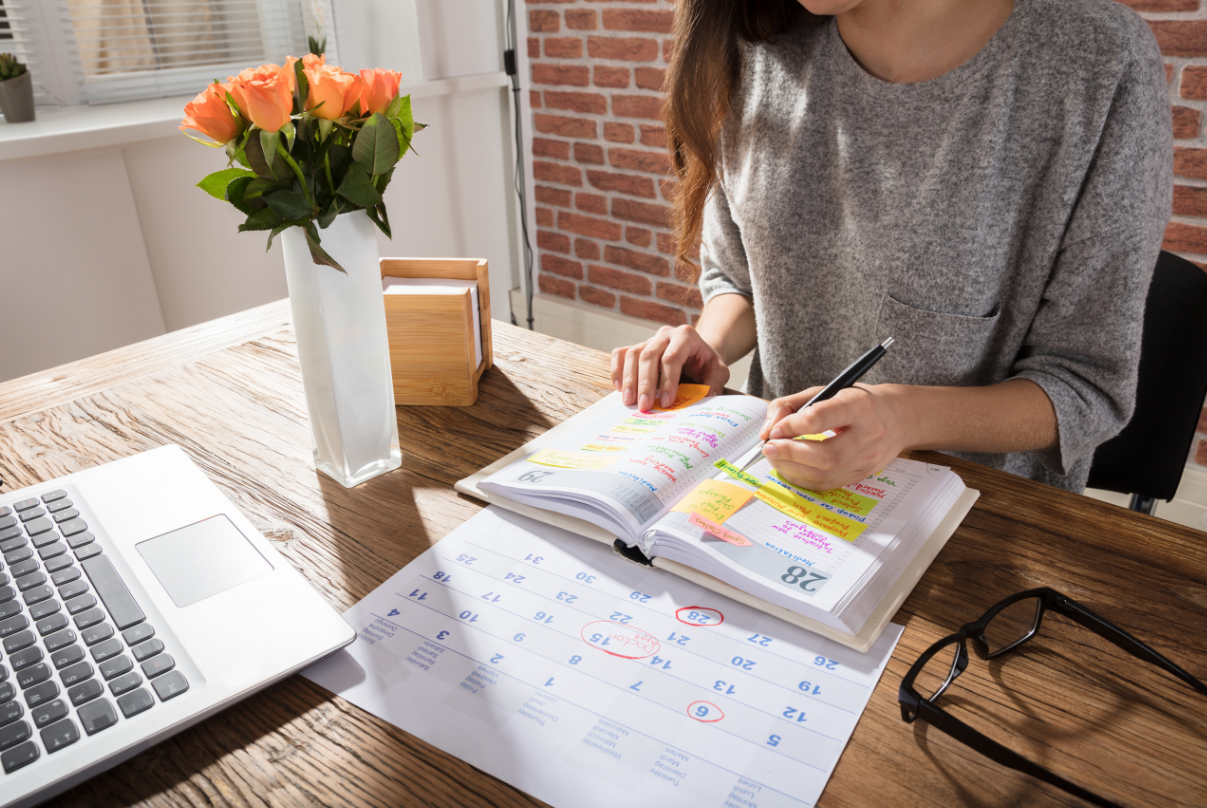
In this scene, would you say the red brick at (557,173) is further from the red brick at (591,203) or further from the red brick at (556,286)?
the red brick at (556,286)

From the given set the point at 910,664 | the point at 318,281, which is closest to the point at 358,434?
the point at 318,281

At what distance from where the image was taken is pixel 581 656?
21.4 inches

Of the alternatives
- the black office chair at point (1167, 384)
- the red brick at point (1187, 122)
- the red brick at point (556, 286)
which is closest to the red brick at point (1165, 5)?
the red brick at point (1187, 122)

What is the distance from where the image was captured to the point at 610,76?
2.24 m

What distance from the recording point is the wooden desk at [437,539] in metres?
0.46

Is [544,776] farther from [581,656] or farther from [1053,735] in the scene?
[1053,735]

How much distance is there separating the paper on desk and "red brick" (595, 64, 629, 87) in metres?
1.88

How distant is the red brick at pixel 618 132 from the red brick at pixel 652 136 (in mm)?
44

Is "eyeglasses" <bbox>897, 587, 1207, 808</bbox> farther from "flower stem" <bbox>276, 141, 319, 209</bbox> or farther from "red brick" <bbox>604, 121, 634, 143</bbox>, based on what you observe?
"red brick" <bbox>604, 121, 634, 143</bbox>

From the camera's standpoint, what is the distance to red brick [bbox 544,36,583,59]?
228 centimetres

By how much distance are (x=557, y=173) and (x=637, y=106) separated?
39 centimetres

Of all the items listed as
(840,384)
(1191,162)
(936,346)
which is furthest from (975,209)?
(1191,162)

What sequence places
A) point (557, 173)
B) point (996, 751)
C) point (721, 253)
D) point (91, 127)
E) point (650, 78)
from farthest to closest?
1. point (557, 173)
2. point (650, 78)
3. point (91, 127)
4. point (721, 253)
5. point (996, 751)

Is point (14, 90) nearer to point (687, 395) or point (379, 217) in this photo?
point (379, 217)
